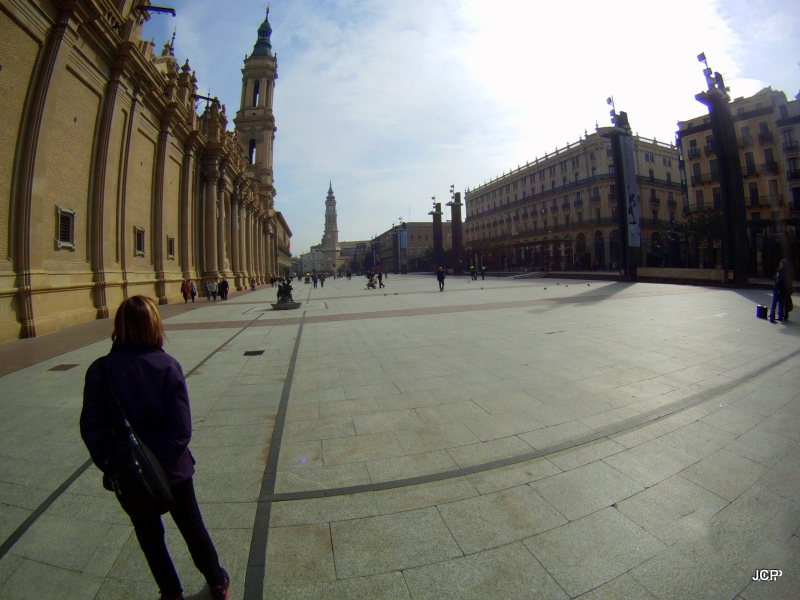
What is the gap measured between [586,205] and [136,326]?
57351mm

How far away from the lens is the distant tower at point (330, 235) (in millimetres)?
142875

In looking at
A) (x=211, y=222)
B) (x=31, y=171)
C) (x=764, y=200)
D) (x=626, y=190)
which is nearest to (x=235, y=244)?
(x=211, y=222)

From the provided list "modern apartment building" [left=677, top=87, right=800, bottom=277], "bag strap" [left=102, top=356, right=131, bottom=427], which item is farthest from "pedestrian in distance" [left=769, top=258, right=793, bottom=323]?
"modern apartment building" [left=677, top=87, right=800, bottom=277]

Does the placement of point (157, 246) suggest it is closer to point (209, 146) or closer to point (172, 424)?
point (209, 146)

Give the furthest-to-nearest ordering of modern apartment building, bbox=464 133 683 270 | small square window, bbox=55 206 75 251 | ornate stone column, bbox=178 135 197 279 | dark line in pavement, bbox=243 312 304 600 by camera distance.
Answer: modern apartment building, bbox=464 133 683 270 < ornate stone column, bbox=178 135 197 279 < small square window, bbox=55 206 75 251 < dark line in pavement, bbox=243 312 304 600

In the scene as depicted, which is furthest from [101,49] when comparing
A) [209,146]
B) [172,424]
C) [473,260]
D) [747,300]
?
[473,260]

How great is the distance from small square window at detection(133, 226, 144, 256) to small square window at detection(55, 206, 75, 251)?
4.88 metres

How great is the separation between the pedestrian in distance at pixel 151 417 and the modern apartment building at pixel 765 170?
115 ft

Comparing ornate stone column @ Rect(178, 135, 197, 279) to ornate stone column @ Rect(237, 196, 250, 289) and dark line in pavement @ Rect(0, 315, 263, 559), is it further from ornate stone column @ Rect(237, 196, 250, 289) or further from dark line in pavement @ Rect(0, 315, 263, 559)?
dark line in pavement @ Rect(0, 315, 263, 559)

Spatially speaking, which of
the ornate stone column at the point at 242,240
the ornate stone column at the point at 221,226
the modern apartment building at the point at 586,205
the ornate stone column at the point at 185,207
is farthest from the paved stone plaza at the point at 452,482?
the modern apartment building at the point at 586,205

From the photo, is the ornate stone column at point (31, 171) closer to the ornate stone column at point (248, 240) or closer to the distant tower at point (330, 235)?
the ornate stone column at point (248, 240)

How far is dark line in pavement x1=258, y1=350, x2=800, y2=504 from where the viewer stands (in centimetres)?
281

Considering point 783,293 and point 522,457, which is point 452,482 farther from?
point 783,293

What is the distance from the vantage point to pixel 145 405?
68.1 inches
